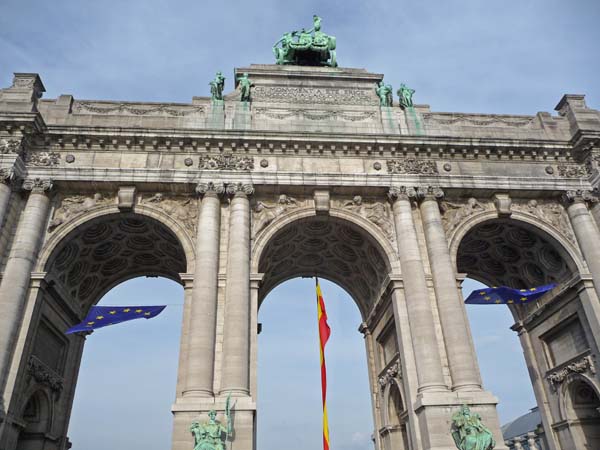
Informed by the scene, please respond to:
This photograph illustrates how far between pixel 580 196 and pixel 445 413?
40.7 feet

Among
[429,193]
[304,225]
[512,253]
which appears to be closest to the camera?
[429,193]

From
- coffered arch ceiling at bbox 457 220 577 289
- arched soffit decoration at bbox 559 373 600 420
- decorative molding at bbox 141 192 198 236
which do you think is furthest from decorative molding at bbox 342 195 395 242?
arched soffit decoration at bbox 559 373 600 420

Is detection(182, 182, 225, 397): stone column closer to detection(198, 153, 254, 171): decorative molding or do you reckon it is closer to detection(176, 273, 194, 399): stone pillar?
detection(176, 273, 194, 399): stone pillar

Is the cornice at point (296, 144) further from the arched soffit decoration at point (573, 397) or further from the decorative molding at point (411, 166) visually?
the arched soffit decoration at point (573, 397)

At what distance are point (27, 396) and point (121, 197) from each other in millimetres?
8428

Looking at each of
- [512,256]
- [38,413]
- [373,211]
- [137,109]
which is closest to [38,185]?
[137,109]

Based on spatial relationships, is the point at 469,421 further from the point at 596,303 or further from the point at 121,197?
the point at 121,197

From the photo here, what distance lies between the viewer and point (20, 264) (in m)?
18.3

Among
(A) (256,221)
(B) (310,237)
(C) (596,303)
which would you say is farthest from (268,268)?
(C) (596,303)

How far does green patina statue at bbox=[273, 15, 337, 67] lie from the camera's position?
3008 cm

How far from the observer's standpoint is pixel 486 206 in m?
22.3

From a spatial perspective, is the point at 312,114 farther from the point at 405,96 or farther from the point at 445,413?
the point at 445,413

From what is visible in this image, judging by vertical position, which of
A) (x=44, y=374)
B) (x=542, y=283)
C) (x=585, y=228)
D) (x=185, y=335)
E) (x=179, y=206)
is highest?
(x=179, y=206)

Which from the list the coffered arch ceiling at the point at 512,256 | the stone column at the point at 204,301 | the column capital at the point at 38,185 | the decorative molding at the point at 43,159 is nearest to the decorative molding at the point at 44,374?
the stone column at the point at 204,301
